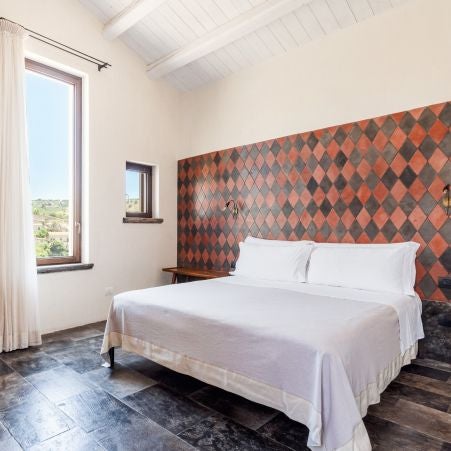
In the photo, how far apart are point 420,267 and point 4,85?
12.8 ft

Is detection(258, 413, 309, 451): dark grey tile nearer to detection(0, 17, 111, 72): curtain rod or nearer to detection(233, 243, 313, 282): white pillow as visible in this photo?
detection(233, 243, 313, 282): white pillow

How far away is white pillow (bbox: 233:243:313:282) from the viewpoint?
325 cm

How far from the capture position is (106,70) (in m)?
4.00

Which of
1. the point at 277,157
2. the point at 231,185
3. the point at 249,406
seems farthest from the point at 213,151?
the point at 249,406

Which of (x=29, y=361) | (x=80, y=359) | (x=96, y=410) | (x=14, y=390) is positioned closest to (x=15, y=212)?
(x=29, y=361)

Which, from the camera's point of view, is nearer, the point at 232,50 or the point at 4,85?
the point at 4,85

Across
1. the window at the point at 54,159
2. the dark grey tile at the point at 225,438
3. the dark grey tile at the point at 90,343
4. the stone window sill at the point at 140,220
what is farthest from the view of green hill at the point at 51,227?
the dark grey tile at the point at 225,438

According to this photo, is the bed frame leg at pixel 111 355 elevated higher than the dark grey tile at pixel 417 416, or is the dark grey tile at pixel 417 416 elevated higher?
the bed frame leg at pixel 111 355

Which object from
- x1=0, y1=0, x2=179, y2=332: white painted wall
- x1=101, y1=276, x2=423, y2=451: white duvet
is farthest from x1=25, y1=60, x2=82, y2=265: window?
x1=101, y1=276, x2=423, y2=451: white duvet

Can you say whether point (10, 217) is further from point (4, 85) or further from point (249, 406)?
point (249, 406)

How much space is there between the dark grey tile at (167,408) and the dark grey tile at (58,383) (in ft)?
1.30

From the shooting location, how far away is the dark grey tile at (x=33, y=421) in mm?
1759

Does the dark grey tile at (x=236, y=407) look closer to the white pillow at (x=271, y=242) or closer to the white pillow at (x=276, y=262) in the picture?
the white pillow at (x=276, y=262)

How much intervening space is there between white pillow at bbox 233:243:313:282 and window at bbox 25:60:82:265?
1897 mm
